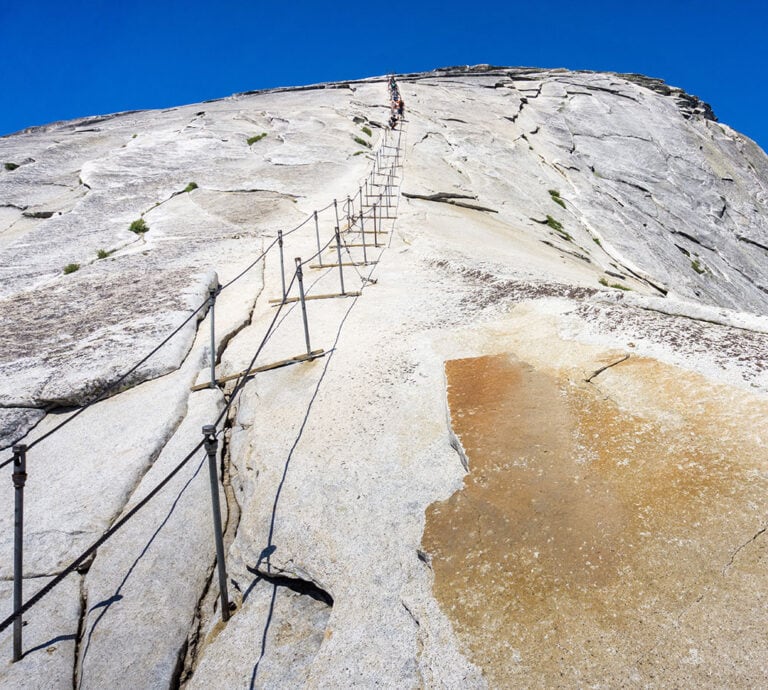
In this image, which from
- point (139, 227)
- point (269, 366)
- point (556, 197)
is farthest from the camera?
point (556, 197)

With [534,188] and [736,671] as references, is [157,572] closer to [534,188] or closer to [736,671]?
[736,671]

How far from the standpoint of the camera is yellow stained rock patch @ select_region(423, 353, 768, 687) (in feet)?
12.1

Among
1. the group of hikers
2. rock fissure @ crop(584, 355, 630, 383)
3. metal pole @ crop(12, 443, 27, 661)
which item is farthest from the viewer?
the group of hikers

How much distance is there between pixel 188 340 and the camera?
927 cm

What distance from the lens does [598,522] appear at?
14.8 feet

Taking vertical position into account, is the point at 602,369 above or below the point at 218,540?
above

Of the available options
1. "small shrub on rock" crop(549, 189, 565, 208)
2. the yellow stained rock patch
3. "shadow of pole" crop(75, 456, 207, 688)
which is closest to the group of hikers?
"small shrub on rock" crop(549, 189, 565, 208)

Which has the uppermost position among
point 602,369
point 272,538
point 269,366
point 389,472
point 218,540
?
point 602,369

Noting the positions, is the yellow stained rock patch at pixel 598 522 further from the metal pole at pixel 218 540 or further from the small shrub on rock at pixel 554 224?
the small shrub on rock at pixel 554 224

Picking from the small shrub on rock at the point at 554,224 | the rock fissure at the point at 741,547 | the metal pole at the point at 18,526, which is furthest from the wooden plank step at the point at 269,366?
the small shrub on rock at the point at 554,224

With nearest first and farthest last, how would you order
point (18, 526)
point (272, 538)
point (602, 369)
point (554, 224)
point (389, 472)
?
point (18, 526)
point (272, 538)
point (389, 472)
point (602, 369)
point (554, 224)

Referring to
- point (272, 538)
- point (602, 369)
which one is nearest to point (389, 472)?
point (272, 538)

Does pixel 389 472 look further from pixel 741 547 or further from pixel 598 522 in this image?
pixel 741 547

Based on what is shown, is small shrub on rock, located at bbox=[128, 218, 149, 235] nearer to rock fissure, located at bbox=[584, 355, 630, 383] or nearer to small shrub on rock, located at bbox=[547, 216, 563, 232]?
rock fissure, located at bbox=[584, 355, 630, 383]
